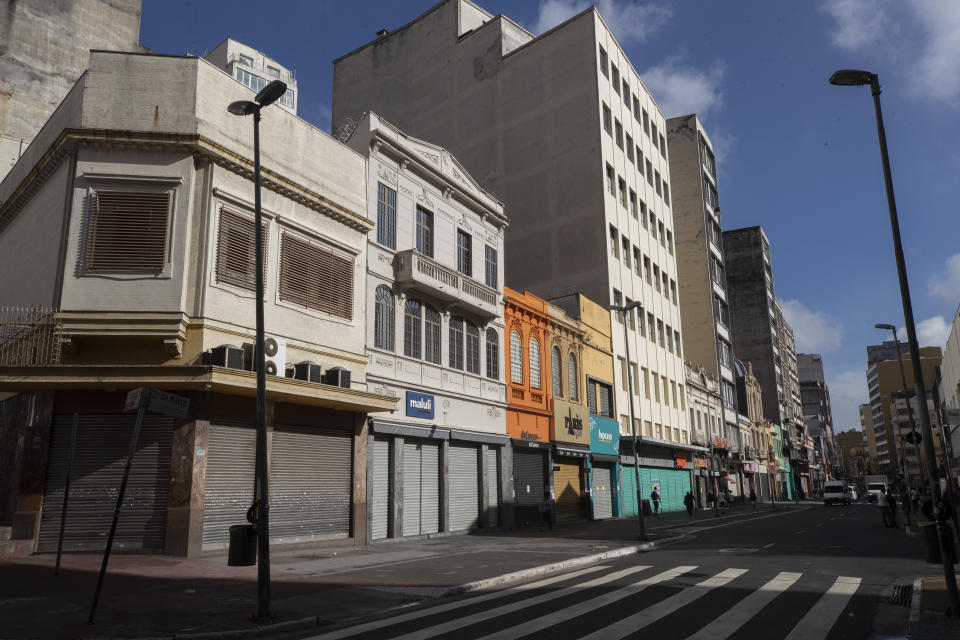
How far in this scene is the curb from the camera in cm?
1175

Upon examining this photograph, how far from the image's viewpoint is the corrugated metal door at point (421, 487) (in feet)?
74.6

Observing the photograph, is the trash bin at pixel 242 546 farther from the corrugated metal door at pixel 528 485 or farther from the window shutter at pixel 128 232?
the corrugated metal door at pixel 528 485

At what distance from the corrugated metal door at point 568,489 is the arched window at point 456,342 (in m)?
8.82

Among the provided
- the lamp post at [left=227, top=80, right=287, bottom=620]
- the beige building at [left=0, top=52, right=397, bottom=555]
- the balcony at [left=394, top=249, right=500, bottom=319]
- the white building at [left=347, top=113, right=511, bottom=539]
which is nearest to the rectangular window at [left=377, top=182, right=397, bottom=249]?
the white building at [left=347, top=113, right=511, bottom=539]

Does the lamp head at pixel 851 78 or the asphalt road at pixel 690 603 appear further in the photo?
the lamp head at pixel 851 78

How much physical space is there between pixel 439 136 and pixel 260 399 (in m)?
37.5

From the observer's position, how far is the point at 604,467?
37.2 metres

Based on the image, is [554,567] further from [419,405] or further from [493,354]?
[493,354]

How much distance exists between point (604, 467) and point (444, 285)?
17740 millimetres

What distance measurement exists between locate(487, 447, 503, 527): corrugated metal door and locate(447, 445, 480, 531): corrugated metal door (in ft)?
2.00

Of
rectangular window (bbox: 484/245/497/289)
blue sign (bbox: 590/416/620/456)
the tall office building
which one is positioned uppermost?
the tall office building

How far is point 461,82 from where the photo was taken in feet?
146

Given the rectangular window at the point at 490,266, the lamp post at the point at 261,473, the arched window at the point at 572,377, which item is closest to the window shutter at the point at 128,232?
the lamp post at the point at 261,473

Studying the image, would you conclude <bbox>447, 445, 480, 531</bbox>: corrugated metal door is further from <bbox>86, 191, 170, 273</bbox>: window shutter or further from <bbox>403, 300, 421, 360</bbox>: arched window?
<bbox>86, 191, 170, 273</bbox>: window shutter
